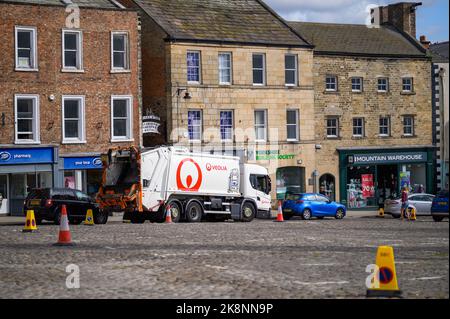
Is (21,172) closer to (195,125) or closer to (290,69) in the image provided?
(195,125)

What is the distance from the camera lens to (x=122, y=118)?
45.4 meters

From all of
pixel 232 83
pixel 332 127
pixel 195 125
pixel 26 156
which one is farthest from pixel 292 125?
pixel 26 156

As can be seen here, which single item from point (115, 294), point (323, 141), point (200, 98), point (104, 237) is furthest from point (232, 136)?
point (115, 294)

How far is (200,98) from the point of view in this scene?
156 feet

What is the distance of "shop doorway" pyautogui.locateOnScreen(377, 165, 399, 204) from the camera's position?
181 ft

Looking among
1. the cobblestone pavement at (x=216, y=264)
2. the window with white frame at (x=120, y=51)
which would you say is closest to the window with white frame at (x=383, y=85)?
the window with white frame at (x=120, y=51)

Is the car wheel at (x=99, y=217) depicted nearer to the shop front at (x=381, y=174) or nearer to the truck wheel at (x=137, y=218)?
the truck wheel at (x=137, y=218)

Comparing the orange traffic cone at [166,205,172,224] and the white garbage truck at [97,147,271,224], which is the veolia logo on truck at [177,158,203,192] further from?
the orange traffic cone at [166,205,172,224]

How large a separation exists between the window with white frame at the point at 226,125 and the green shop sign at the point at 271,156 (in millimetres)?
2012

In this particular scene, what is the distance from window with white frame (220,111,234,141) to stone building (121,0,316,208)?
5 cm

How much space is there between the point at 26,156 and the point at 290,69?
1641 centimetres

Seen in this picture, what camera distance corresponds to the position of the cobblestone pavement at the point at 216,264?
13.5 m

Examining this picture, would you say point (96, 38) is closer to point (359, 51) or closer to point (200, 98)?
point (200, 98)
